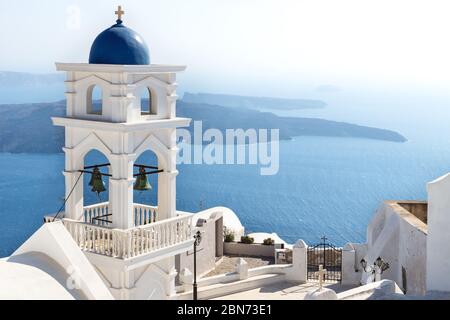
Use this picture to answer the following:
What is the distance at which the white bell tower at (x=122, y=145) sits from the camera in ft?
39.2

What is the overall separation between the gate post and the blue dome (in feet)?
26.8

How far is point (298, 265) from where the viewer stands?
62.2ft

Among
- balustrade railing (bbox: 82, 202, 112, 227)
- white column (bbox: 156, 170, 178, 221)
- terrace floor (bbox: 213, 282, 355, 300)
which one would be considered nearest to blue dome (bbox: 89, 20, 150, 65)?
white column (bbox: 156, 170, 178, 221)

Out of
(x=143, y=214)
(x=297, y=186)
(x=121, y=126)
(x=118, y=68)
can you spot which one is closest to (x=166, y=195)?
(x=143, y=214)

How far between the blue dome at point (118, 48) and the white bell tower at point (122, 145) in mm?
15

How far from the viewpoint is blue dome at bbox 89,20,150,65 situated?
39.7ft

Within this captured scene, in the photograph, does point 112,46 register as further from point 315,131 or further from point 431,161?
point 315,131

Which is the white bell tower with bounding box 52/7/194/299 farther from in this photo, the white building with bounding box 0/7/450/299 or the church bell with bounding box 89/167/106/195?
the church bell with bounding box 89/167/106/195

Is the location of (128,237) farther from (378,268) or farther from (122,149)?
(378,268)

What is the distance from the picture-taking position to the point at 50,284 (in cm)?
882

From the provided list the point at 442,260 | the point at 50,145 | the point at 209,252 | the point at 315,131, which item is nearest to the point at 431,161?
the point at 315,131

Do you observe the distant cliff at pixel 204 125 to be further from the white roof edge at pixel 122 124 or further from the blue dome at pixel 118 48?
the blue dome at pixel 118 48

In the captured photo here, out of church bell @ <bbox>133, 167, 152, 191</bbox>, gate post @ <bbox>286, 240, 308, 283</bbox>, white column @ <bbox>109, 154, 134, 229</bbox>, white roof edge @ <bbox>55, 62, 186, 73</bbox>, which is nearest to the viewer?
white roof edge @ <bbox>55, 62, 186, 73</bbox>

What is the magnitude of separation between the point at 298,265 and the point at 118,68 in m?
8.85
